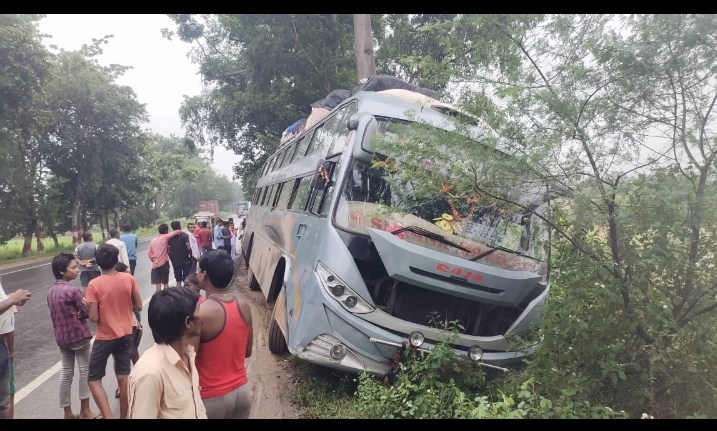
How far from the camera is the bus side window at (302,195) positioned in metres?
6.01

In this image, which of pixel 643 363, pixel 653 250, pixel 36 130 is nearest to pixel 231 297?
pixel 653 250

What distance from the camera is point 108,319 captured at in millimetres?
3838

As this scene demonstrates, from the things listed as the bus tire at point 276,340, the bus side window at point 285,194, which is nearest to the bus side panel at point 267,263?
the bus side window at point 285,194

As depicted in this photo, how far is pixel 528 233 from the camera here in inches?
153

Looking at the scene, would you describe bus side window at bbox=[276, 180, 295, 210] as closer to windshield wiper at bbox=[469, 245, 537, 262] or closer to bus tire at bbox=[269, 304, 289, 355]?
bus tire at bbox=[269, 304, 289, 355]

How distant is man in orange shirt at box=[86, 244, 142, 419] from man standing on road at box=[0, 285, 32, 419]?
0.52 meters

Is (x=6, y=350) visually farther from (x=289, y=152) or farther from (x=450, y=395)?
(x=289, y=152)

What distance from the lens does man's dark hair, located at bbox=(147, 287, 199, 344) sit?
2.16m

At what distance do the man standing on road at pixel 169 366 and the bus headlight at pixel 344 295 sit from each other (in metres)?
1.92

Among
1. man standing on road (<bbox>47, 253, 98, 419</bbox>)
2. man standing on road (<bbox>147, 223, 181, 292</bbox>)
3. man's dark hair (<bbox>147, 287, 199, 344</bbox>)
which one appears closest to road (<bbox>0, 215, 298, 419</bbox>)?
man standing on road (<bbox>47, 253, 98, 419</bbox>)

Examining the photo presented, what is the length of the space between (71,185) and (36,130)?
6170mm

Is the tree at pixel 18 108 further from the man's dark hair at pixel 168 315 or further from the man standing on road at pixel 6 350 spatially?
the man's dark hair at pixel 168 315

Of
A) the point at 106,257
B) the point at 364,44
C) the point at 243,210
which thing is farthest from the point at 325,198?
the point at 243,210
